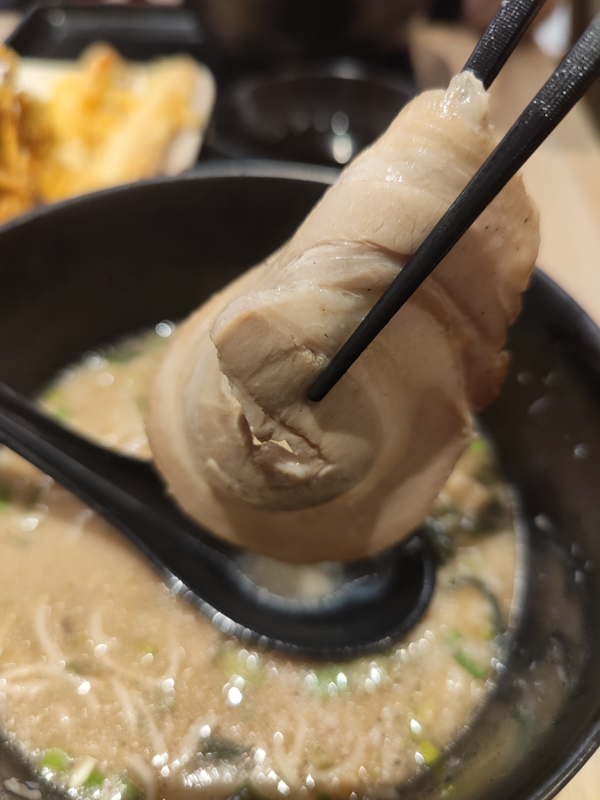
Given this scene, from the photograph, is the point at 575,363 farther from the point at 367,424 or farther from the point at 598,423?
the point at 367,424

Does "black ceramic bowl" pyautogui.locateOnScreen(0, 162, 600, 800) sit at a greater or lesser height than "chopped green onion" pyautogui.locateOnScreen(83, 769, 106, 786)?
greater

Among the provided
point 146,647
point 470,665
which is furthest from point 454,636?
point 146,647

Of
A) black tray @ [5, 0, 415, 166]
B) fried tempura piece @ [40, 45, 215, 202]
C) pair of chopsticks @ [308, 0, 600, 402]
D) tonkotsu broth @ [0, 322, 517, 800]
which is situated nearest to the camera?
pair of chopsticks @ [308, 0, 600, 402]

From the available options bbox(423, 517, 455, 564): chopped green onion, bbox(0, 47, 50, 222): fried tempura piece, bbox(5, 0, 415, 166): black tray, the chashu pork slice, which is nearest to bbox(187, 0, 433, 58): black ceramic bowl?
bbox(5, 0, 415, 166): black tray

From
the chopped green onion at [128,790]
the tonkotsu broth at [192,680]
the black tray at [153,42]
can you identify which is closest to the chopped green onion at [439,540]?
the tonkotsu broth at [192,680]

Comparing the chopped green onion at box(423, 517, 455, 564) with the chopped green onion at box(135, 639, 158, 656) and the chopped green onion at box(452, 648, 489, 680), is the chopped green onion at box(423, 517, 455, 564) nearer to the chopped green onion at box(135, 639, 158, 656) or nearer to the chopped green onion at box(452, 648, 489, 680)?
the chopped green onion at box(452, 648, 489, 680)

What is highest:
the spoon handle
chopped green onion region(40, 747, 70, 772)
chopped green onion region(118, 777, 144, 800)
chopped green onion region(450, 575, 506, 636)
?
chopped green onion region(450, 575, 506, 636)

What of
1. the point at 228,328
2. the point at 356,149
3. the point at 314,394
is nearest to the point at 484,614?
the point at 314,394

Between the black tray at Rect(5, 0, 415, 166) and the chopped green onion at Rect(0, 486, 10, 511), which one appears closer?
the chopped green onion at Rect(0, 486, 10, 511)
